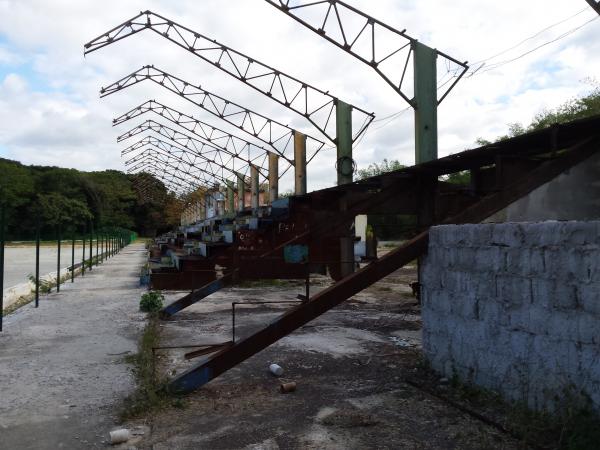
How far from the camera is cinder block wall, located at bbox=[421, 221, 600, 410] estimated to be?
4219 mm

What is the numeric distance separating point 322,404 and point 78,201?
79.0 meters

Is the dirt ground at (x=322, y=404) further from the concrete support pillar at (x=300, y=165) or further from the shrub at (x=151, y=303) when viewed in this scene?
the concrete support pillar at (x=300, y=165)

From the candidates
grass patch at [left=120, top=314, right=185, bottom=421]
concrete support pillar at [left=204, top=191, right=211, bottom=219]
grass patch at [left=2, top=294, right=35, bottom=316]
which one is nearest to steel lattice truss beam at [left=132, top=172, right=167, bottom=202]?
concrete support pillar at [left=204, top=191, right=211, bottom=219]

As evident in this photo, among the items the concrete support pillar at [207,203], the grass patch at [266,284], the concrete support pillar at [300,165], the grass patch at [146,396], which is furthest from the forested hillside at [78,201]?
the grass patch at [146,396]

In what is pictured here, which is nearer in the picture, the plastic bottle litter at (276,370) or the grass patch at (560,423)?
the grass patch at (560,423)

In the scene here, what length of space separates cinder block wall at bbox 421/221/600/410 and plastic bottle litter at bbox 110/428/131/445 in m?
3.11

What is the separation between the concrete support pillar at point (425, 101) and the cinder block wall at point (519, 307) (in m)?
6.31

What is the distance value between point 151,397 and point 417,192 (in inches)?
206

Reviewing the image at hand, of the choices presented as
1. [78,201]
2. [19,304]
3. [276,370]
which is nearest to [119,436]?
[276,370]

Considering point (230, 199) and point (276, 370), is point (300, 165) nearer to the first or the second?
point (276, 370)

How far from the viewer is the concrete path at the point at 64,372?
4.76 meters

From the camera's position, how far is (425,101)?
12.1 m

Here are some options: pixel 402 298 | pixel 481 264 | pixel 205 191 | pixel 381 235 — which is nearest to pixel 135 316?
pixel 402 298

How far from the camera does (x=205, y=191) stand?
127ft
